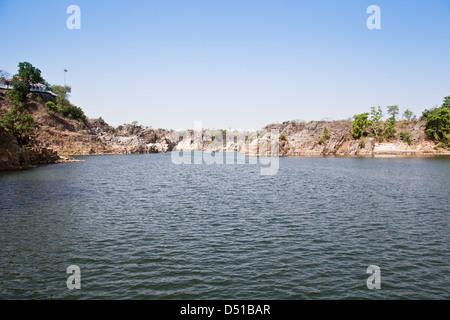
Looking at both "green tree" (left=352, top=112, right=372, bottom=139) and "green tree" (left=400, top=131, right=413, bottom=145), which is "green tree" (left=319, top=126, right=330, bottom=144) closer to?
"green tree" (left=352, top=112, right=372, bottom=139)

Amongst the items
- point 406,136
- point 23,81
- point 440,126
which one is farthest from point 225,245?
point 23,81

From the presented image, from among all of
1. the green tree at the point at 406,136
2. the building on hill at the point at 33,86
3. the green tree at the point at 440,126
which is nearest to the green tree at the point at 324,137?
the green tree at the point at 406,136

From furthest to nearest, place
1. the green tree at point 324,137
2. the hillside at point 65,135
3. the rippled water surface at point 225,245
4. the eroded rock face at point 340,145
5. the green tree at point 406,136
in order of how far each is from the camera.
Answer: the green tree at point 324,137, the green tree at point 406,136, the eroded rock face at point 340,145, the hillside at point 65,135, the rippled water surface at point 225,245

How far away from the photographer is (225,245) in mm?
22797

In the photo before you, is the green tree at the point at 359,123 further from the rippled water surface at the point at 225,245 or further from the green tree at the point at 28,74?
the green tree at the point at 28,74

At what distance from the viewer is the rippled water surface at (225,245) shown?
16547mm

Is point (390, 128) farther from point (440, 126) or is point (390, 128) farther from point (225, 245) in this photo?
point (225, 245)

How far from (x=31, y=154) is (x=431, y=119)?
588 ft

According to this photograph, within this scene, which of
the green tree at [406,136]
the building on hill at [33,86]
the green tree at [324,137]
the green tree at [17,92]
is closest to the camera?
the green tree at [17,92]

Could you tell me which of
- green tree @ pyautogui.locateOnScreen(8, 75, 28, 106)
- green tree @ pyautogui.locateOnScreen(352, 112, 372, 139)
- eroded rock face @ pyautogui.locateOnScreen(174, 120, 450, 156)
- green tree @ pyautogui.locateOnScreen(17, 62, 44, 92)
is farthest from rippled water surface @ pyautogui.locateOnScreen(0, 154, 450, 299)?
green tree @ pyautogui.locateOnScreen(17, 62, 44, 92)
